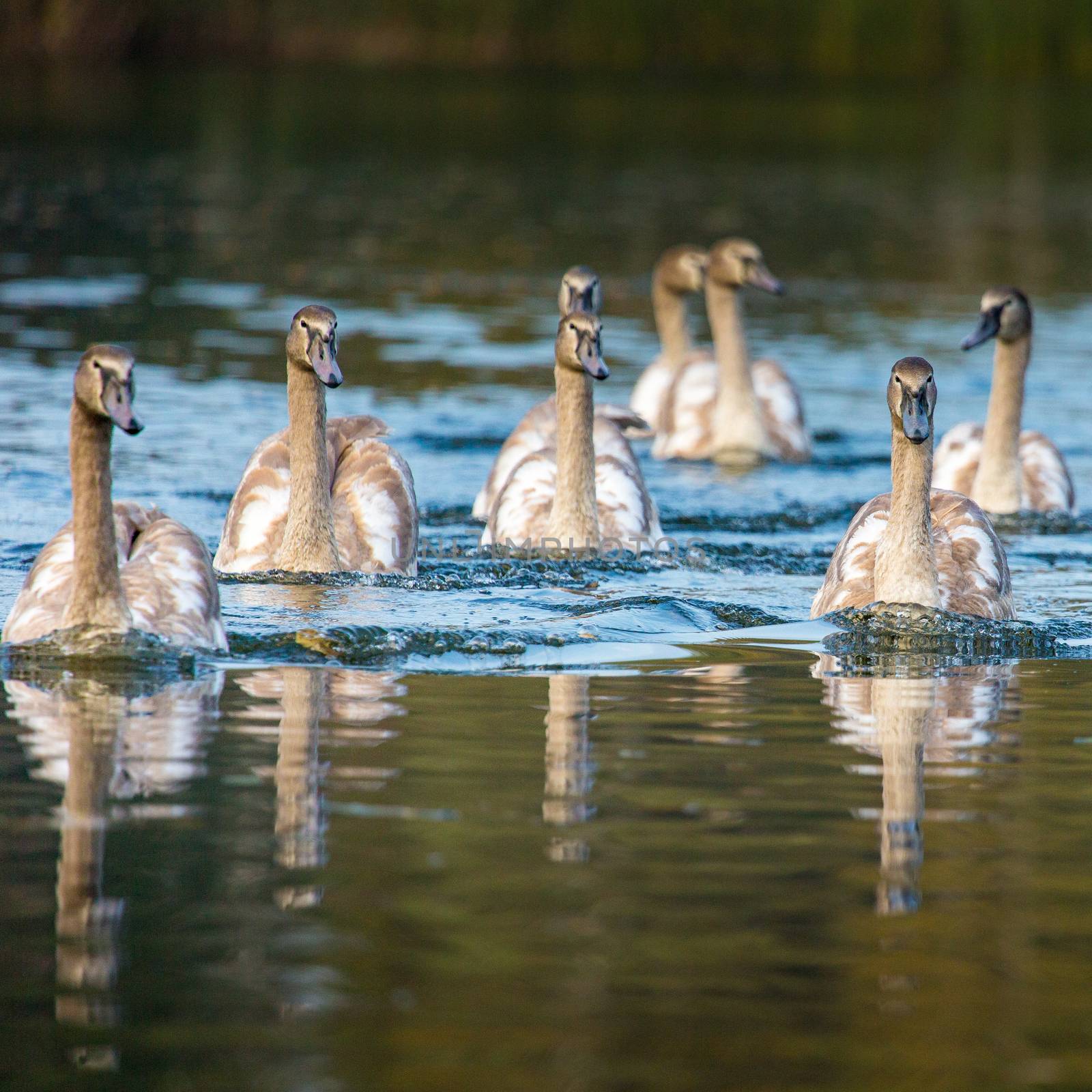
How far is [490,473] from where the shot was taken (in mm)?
14586

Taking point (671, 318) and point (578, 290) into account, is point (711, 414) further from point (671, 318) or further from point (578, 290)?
point (578, 290)

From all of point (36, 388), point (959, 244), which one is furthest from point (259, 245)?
point (36, 388)

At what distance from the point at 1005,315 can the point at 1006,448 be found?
963mm

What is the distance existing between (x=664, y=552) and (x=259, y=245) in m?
16.9

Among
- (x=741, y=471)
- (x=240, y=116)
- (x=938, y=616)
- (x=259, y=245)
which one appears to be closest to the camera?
(x=938, y=616)

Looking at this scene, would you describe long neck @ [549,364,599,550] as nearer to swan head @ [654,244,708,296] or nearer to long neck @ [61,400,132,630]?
long neck @ [61,400,132,630]

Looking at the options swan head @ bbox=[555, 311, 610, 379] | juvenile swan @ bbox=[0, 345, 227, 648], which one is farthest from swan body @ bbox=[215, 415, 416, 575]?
juvenile swan @ bbox=[0, 345, 227, 648]

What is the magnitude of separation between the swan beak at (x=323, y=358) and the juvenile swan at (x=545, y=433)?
3.02 meters

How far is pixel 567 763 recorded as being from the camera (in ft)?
25.2

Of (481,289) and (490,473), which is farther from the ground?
(481,289)

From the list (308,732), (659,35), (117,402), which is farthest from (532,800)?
(659,35)

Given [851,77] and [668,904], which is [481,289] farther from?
[851,77]

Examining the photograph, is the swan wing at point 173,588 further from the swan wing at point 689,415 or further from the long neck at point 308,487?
the swan wing at point 689,415

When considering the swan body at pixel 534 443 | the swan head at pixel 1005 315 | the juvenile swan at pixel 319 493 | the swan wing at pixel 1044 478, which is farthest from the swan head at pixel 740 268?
the juvenile swan at pixel 319 493
